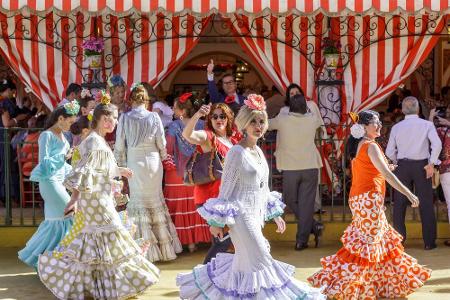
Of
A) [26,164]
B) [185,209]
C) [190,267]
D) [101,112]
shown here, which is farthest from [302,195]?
[26,164]

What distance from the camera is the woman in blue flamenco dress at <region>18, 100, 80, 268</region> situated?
8.78m

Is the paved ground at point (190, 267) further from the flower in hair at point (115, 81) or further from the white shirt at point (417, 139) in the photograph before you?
the flower in hair at point (115, 81)

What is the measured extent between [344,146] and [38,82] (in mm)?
3498

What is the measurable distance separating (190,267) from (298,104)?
195 cm

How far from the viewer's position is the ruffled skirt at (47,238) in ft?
29.0

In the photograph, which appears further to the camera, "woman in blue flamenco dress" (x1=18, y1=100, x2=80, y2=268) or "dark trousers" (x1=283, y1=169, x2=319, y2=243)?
"dark trousers" (x1=283, y1=169, x2=319, y2=243)

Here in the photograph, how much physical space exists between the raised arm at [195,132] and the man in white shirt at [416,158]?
2.62m

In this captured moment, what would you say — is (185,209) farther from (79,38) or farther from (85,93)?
(79,38)

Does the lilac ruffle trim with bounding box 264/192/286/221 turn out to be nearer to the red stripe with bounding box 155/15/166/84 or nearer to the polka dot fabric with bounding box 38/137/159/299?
the polka dot fabric with bounding box 38/137/159/299

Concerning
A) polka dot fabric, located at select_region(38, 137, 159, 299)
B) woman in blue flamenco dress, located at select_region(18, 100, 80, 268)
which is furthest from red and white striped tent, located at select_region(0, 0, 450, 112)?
polka dot fabric, located at select_region(38, 137, 159, 299)

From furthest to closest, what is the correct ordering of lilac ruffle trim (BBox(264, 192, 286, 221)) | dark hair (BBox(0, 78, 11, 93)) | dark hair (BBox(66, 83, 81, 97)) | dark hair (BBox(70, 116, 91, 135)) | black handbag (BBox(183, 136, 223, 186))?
1. dark hair (BBox(0, 78, 11, 93))
2. dark hair (BBox(66, 83, 81, 97))
3. dark hair (BBox(70, 116, 91, 135))
4. black handbag (BBox(183, 136, 223, 186))
5. lilac ruffle trim (BBox(264, 192, 286, 221))

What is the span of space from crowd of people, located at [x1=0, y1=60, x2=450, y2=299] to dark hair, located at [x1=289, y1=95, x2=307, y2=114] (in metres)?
0.01

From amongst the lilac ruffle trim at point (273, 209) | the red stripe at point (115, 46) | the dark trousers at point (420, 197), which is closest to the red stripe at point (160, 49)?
the red stripe at point (115, 46)

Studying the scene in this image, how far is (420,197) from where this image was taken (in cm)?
1024
